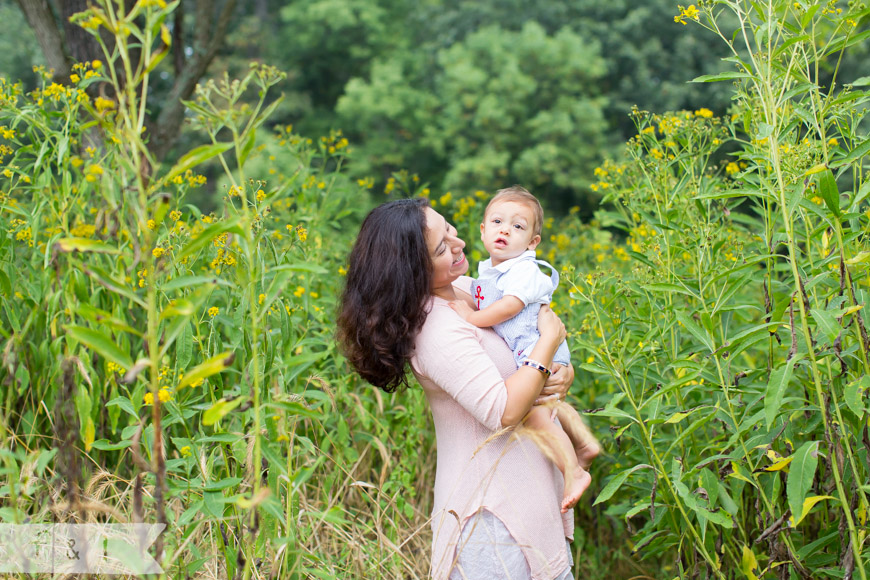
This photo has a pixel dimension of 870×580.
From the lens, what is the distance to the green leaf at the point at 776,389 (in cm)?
147

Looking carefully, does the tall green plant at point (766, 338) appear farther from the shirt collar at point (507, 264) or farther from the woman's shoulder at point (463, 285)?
the woman's shoulder at point (463, 285)

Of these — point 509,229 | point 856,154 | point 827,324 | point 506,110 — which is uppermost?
point 506,110

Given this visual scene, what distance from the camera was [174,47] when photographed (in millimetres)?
5090

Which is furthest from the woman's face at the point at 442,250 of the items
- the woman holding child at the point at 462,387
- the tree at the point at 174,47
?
the tree at the point at 174,47

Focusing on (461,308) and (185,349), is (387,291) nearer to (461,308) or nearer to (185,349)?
(461,308)

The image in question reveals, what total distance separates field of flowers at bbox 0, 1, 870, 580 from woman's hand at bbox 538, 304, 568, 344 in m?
0.12

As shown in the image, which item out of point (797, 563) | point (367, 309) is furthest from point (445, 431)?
point (797, 563)

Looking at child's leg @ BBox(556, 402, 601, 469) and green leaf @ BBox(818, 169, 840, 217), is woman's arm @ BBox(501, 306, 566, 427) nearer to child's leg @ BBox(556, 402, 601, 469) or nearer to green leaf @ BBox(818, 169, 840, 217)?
child's leg @ BBox(556, 402, 601, 469)

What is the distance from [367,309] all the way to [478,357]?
33 centimetres

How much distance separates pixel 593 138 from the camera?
42.1 feet

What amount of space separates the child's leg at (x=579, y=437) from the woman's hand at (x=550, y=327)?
10.6 inches

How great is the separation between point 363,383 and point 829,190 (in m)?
1.84

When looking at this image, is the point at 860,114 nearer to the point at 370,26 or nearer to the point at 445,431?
the point at 445,431

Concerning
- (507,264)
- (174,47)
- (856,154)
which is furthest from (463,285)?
(174,47)
